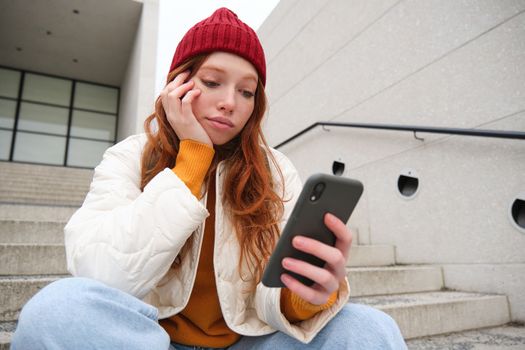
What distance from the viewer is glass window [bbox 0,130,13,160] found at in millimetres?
8023

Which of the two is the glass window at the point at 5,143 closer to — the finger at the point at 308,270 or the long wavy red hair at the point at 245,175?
the long wavy red hair at the point at 245,175

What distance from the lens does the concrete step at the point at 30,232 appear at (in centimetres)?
205

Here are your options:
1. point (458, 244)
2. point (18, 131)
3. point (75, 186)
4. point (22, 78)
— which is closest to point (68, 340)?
point (458, 244)

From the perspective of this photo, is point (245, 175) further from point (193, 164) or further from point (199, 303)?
point (199, 303)

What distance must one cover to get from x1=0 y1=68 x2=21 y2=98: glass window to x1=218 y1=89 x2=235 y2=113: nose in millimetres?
9709

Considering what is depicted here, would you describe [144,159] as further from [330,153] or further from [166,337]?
[330,153]

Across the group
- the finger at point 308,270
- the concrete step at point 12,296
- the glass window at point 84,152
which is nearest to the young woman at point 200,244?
the finger at point 308,270

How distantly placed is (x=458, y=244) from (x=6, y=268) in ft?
8.71

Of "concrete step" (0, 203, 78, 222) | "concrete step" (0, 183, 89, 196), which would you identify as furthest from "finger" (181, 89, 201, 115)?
"concrete step" (0, 183, 89, 196)

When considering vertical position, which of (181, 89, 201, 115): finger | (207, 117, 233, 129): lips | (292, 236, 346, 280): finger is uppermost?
(181, 89, 201, 115): finger

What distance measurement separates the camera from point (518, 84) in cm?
201

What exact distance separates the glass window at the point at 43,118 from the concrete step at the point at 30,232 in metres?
7.80

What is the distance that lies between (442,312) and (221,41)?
1.75m

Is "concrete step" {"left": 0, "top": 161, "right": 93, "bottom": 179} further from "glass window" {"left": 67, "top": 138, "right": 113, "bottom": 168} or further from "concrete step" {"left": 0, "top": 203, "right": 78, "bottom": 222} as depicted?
"glass window" {"left": 67, "top": 138, "right": 113, "bottom": 168}
